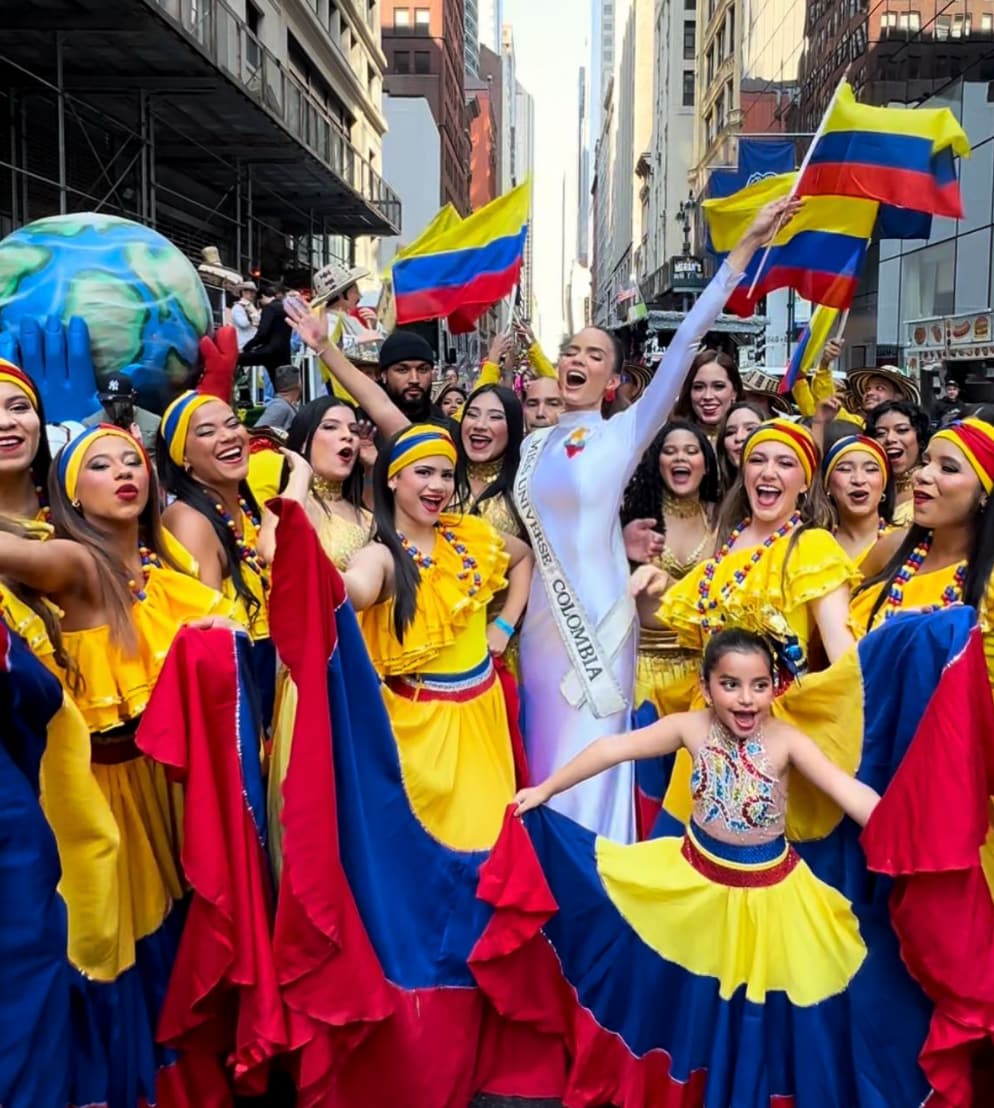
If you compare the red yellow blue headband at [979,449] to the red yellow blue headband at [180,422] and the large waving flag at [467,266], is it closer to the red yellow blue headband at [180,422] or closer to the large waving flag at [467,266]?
the red yellow blue headband at [180,422]

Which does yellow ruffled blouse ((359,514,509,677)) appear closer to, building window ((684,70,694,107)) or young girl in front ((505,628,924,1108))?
young girl in front ((505,628,924,1108))

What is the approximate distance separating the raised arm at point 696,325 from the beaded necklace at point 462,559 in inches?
31.0

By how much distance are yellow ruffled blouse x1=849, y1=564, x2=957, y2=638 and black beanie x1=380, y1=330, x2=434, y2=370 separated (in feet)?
8.91

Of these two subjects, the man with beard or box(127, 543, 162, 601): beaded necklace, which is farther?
the man with beard

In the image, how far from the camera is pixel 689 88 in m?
68.8

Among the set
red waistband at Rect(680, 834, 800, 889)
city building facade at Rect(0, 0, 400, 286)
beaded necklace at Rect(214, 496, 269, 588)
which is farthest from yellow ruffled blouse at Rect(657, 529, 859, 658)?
city building facade at Rect(0, 0, 400, 286)

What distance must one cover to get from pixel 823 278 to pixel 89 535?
478 cm

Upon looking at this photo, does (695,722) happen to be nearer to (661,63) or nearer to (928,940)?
(928,940)

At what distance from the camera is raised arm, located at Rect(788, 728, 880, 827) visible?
2.96 m

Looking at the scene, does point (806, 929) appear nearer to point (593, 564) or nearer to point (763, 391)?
point (593, 564)

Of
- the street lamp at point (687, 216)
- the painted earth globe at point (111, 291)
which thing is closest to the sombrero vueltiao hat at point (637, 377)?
the painted earth globe at point (111, 291)

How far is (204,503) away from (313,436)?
2.84 ft

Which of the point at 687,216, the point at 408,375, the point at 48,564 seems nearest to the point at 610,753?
the point at 48,564

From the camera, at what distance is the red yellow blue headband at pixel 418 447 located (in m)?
3.72
